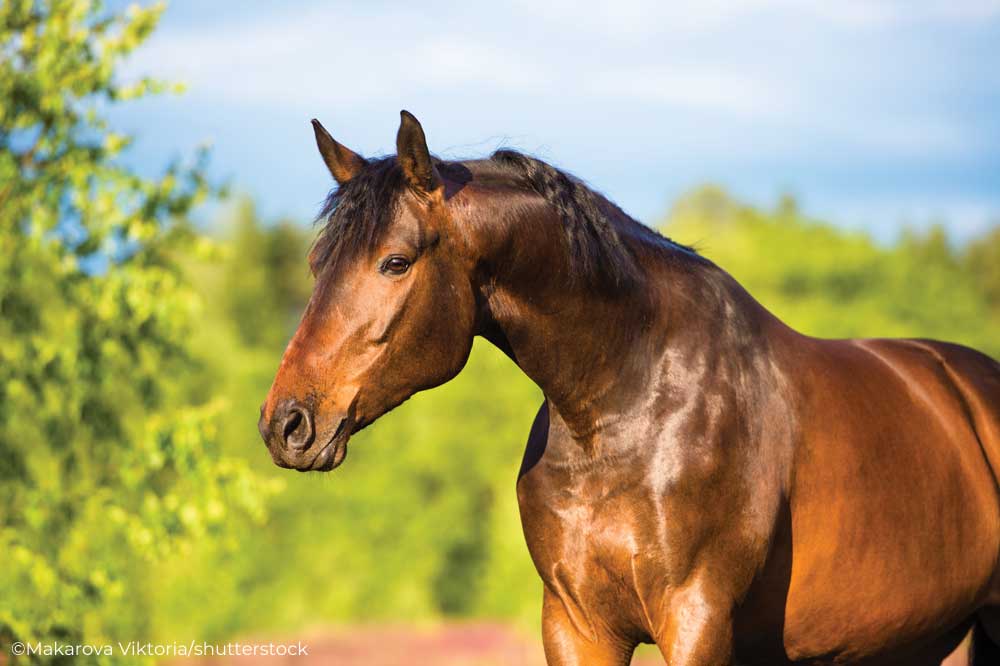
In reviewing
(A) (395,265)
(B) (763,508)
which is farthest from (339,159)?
(B) (763,508)

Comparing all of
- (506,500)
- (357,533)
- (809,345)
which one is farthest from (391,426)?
(809,345)

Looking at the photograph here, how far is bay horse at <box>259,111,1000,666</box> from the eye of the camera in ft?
12.0

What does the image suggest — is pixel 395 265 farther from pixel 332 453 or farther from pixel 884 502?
pixel 884 502

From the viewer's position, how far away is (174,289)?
9359 millimetres

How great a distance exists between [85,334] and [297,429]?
636 cm

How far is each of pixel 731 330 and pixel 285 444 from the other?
5.66 ft

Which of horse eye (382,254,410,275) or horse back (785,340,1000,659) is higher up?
horse eye (382,254,410,275)

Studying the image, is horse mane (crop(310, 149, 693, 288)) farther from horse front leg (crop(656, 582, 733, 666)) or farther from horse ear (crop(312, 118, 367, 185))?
horse front leg (crop(656, 582, 733, 666))

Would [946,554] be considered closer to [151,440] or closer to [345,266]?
[345,266]

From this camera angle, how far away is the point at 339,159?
4.04 metres

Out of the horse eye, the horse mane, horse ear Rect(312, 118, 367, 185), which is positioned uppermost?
horse ear Rect(312, 118, 367, 185)

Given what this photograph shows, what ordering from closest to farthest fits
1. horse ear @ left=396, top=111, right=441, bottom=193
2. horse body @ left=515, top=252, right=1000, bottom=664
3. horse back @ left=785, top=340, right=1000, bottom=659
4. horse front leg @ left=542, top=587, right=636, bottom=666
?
horse ear @ left=396, top=111, right=441, bottom=193, horse body @ left=515, top=252, right=1000, bottom=664, horse front leg @ left=542, top=587, right=636, bottom=666, horse back @ left=785, top=340, right=1000, bottom=659

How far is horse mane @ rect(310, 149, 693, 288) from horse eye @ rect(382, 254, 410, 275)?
76mm

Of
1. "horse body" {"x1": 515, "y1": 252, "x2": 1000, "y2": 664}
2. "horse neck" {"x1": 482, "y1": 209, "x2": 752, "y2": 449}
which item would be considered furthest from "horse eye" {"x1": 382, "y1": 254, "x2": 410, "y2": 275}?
"horse body" {"x1": 515, "y1": 252, "x2": 1000, "y2": 664}
